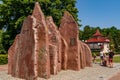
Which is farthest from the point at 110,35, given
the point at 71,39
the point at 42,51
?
the point at 42,51

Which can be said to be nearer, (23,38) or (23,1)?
(23,38)

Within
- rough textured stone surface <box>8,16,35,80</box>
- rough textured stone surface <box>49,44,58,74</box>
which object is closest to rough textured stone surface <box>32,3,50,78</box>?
rough textured stone surface <box>8,16,35,80</box>

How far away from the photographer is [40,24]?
19.7 meters

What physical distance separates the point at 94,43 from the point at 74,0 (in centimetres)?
4888

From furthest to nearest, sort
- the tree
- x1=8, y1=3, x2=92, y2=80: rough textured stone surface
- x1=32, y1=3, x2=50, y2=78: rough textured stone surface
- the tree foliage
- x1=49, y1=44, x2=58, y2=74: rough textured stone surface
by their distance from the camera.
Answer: the tree foliage, the tree, x1=49, y1=44, x2=58, y2=74: rough textured stone surface, x1=32, y1=3, x2=50, y2=78: rough textured stone surface, x1=8, y1=3, x2=92, y2=80: rough textured stone surface

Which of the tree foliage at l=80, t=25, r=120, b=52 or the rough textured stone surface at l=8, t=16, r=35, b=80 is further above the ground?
the tree foliage at l=80, t=25, r=120, b=52

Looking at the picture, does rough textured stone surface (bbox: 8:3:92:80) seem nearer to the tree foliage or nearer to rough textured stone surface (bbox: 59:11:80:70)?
rough textured stone surface (bbox: 59:11:80:70)

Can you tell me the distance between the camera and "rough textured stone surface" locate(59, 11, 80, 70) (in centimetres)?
2472

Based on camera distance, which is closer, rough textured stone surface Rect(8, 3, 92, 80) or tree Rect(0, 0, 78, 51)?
rough textured stone surface Rect(8, 3, 92, 80)

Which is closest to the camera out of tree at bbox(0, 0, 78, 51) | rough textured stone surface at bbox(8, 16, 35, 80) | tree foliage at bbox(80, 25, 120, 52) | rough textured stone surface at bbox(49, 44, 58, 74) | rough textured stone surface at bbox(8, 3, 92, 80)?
rough textured stone surface at bbox(8, 16, 35, 80)

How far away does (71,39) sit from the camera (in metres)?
25.2

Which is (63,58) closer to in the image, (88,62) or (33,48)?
(88,62)

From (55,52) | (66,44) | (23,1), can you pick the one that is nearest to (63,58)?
(66,44)

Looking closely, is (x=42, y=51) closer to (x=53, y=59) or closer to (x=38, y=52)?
(x=38, y=52)
